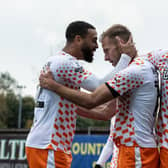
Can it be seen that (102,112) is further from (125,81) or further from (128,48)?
(125,81)

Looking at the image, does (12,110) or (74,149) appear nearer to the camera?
(74,149)

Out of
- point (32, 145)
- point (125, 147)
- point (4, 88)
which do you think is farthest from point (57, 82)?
point (4, 88)

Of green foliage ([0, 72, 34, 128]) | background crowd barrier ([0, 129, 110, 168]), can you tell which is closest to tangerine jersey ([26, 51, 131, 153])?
background crowd barrier ([0, 129, 110, 168])

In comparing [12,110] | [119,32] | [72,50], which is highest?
[119,32]

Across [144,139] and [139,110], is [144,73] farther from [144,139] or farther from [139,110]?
[144,139]

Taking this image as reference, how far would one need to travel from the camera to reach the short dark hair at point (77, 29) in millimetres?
4211

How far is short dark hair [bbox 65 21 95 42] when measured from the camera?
13.8 ft

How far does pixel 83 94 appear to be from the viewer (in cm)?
366

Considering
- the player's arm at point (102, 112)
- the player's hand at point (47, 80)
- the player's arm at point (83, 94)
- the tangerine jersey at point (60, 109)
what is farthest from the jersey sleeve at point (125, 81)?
the player's arm at point (102, 112)

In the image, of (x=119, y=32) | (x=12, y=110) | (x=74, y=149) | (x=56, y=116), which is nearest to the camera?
(x=56, y=116)

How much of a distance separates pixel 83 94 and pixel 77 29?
0.84 meters

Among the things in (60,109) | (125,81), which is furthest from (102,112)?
Answer: (125,81)

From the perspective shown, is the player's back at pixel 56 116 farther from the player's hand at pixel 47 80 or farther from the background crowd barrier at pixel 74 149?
the background crowd barrier at pixel 74 149

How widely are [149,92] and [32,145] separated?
116 centimetres
